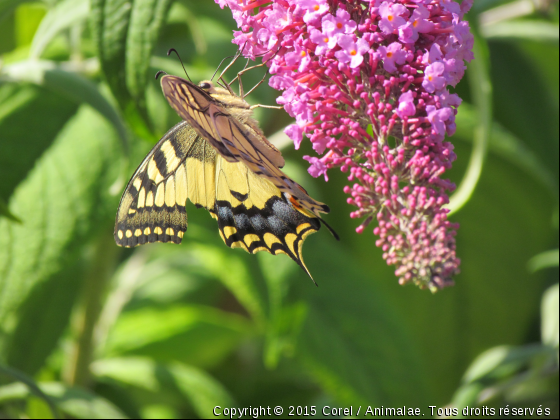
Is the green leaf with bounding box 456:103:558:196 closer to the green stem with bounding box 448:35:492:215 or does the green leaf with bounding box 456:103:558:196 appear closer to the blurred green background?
the blurred green background

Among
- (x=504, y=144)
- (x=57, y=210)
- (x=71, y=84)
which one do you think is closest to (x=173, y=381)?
(x=57, y=210)

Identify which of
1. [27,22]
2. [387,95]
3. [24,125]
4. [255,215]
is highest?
[27,22]

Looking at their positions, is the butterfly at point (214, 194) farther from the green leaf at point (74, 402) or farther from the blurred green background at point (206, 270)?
the green leaf at point (74, 402)

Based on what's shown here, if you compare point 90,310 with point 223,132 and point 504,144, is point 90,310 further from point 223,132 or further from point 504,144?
point 504,144

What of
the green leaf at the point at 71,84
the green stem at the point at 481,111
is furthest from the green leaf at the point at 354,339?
the green leaf at the point at 71,84

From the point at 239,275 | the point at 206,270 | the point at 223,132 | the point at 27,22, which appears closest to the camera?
the point at 223,132

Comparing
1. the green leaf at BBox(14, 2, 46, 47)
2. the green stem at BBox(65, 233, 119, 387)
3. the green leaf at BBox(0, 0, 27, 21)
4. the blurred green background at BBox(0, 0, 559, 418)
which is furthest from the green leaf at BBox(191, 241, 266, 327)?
the green leaf at BBox(14, 2, 46, 47)

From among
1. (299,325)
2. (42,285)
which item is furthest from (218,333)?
(42,285)
